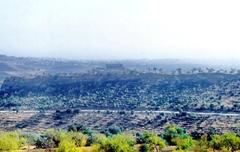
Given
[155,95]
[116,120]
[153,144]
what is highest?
[153,144]

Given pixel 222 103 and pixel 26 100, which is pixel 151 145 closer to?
pixel 222 103

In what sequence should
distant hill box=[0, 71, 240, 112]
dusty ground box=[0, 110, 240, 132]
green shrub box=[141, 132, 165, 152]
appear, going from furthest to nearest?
1. distant hill box=[0, 71, 240, 112]
2. dusty ground box=[0, 110, 240, 132]
3. green shrub box=[141, 132, 165, 152]

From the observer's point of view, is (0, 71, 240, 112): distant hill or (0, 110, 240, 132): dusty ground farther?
(0, 71, 240, 112): distant hill

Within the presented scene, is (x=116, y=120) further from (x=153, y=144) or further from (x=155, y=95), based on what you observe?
(x=153, y=144)

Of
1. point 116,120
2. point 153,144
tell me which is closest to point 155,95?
point 116,120

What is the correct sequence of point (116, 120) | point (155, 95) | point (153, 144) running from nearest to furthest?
point (153, 144) → point (116, 120) → point (155, 95)

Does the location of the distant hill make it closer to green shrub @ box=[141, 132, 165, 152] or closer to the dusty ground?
the dusty ground

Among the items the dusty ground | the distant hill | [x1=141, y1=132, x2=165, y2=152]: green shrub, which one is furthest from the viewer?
the distant hill

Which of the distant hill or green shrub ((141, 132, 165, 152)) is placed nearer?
green shrub ((141, 132, 165, 152))

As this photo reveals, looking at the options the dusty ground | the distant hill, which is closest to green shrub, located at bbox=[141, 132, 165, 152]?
the dusty ground

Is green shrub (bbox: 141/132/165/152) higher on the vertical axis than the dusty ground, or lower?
higher

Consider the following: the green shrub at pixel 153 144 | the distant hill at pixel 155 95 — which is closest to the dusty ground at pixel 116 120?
the distant hill at pixel 155 95
